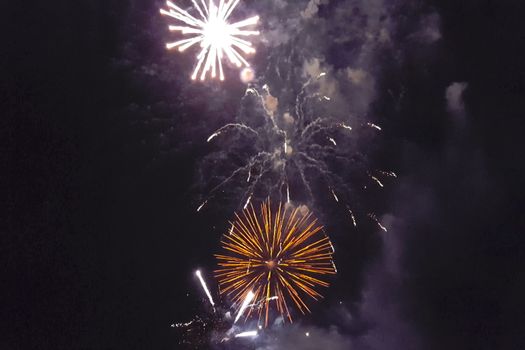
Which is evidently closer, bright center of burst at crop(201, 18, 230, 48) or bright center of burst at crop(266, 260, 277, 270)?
bright center of burst at crop(201, 18, 230, 48)

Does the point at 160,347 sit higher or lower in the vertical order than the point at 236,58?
lower

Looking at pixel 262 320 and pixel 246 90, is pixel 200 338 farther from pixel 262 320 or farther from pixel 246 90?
pixel 246 90

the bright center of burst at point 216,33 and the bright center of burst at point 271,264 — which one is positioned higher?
the bright center of burst at point 216,33

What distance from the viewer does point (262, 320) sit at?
2872 centimetres

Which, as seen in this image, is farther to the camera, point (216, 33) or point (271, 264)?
point (271, 264)

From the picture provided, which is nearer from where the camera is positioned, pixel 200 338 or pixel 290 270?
pixel 290 270

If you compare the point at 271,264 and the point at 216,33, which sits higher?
the point at 216,33

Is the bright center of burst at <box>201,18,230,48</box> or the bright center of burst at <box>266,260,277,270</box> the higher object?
the bright center of burst at <box>201,18,230,48</box>

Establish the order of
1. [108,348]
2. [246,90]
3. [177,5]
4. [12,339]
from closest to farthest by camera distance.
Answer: [177,5] → [246,90] → [12,339] → [108,348]

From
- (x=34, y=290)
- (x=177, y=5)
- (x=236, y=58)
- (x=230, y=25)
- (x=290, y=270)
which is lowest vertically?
(x=290, y=270)

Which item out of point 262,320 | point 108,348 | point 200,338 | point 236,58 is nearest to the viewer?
point 236,58

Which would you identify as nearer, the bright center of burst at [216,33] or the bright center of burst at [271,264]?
the bright center of burst at [216,33]

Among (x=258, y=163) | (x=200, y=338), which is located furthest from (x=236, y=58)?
(x=200, y=338)

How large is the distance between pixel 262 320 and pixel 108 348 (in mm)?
9327
